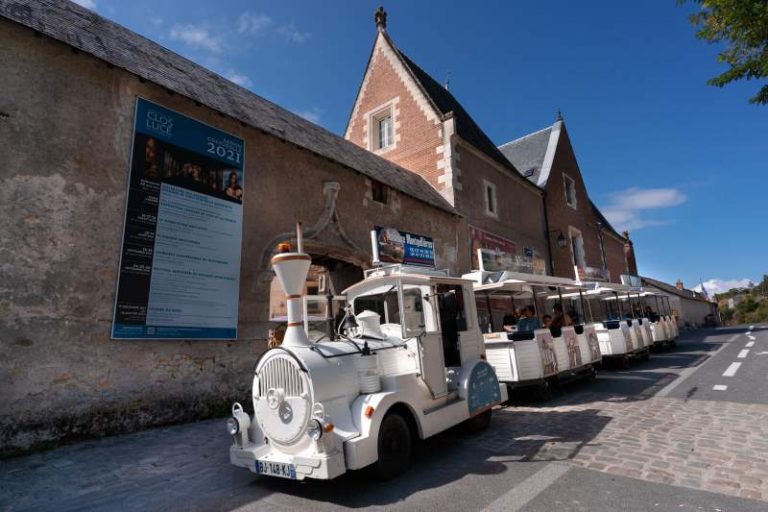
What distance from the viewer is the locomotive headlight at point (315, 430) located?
362 cm

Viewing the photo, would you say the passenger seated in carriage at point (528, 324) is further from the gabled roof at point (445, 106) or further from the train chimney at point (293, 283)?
the gabled roof at point (445, 106)

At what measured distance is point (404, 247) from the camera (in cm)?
1223

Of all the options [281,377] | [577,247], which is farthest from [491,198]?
[281,377]

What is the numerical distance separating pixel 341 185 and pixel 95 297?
5877 millimetres

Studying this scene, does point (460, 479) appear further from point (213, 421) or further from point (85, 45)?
point (85, 45)

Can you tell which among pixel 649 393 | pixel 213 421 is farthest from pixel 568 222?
pixel 213 421

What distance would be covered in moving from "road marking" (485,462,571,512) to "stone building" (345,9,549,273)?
1075 cm

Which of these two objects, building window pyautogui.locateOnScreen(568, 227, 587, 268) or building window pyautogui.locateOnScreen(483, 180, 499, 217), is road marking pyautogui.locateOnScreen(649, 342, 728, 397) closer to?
building window pyautogui.locateOnScreen(483, 180, 499, 217)

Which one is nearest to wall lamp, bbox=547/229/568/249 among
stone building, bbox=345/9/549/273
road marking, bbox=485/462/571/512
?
stone building, bbox=345/9/549/273

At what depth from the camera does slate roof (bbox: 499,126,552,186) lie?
23094mm

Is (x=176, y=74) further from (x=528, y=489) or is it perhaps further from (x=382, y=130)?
(x=382, y=130)

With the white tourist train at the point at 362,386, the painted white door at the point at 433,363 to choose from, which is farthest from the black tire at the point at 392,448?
the painted white door at the point at 433,363

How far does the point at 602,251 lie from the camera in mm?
28188

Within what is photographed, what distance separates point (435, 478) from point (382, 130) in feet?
53.1
